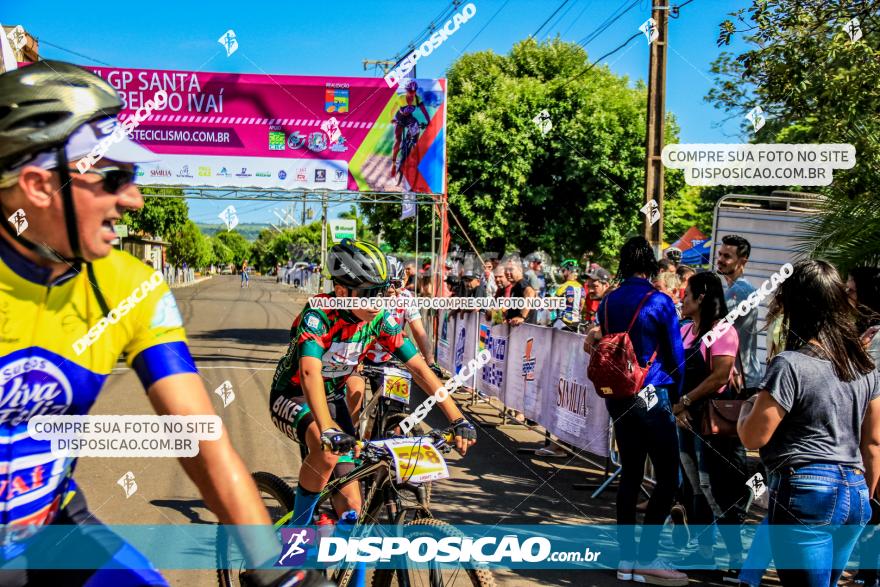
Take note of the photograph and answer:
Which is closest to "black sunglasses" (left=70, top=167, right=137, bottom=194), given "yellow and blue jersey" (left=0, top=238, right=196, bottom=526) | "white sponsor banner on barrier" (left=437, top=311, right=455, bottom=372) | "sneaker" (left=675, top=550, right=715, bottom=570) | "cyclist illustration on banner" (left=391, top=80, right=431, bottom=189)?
"yellow and blue jersey" (left=0, top=238, right=196, bottom=526)

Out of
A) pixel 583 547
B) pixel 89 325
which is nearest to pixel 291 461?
pixel 583 547

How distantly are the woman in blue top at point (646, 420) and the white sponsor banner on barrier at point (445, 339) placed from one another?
30.3 ft

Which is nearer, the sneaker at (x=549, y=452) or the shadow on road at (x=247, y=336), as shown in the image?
the sneaker at (x=549, y=452)

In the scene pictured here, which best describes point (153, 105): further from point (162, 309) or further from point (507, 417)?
point (162, 309)

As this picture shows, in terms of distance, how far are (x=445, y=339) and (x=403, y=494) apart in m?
12.0

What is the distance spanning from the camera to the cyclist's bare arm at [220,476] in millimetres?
1739

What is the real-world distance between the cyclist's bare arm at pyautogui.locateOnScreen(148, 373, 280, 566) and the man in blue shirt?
17.4ft

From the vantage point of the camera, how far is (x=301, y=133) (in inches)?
663

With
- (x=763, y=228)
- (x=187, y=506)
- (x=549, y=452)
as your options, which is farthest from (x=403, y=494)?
(x=763, y=228)

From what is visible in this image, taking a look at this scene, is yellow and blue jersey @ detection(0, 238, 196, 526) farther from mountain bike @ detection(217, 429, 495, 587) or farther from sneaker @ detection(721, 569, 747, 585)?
sneaker @ detection(721, 569, 747, 585)

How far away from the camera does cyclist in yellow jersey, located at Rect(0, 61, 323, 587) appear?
5.42 feet

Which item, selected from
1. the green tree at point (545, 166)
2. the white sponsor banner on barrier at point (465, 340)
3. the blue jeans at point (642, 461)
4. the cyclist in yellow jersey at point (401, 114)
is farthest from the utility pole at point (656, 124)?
the green tree at point (545, 166)

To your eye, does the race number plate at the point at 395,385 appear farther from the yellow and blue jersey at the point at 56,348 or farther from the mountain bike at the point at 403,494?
the yellow and blue jersey at the point at 56,348

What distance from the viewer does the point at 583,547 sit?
6.07 m
